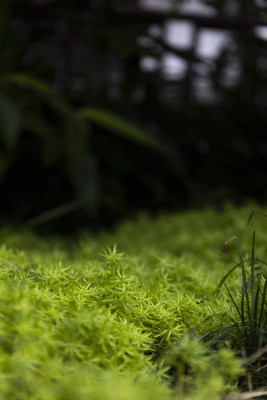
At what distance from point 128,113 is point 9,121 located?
3.28 ft

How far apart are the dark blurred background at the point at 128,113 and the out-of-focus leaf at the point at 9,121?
18 cm

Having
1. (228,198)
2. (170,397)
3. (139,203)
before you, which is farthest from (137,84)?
(170,397)

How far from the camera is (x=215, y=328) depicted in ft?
1.63

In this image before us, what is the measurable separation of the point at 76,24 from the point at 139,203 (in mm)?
1095

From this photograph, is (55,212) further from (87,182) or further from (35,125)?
(35,125)

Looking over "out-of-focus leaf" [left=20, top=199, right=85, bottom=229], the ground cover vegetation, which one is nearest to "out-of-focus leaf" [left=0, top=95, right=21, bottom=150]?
"out-of-focus leaf" [left=20, top=199, right=85, bottom=229]

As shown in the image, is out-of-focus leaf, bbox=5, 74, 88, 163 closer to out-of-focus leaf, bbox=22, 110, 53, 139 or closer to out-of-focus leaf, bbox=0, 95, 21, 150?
out-of-focus leaf, bbox=0, 95, 21, 150

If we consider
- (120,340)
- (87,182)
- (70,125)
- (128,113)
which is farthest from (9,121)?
(120,340)

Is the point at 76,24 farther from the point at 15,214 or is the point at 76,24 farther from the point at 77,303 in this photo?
the point at 77,303

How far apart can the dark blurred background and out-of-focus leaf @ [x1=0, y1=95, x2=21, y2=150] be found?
0.18 metres

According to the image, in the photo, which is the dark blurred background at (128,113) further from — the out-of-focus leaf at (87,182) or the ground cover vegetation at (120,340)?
the ground cover vegetation at (120,340)

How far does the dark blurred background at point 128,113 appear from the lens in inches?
81.7

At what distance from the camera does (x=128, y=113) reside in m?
2.44

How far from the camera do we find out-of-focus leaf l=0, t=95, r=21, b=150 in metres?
1.50
